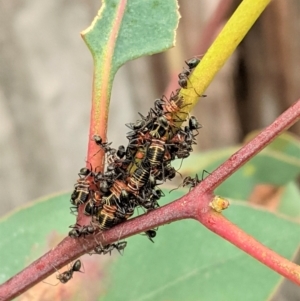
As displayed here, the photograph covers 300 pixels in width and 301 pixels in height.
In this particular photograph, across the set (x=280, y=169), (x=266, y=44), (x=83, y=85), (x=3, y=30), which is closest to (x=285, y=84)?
(x=266, y=44)

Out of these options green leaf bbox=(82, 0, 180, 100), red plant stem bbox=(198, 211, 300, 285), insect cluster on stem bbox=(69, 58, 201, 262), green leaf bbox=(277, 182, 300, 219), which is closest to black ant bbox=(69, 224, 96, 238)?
insect cluster on stem bbox=(69, 58, 201, 262)

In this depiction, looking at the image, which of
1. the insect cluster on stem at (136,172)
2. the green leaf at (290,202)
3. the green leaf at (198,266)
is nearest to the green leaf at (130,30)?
the insect cluster on stem at (136,172)

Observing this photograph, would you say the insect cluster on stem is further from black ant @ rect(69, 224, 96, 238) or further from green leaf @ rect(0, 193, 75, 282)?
green leaf @ rect(0, 193, 75, 282)

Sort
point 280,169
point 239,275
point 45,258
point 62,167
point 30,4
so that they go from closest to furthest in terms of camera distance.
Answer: point 45,258
point 239,275
point 280,169
point 30,4
point 62,167

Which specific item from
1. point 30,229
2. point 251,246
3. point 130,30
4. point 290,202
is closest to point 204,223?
point 251,246

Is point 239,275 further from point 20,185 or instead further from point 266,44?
point 266,44

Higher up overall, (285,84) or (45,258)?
(285,84)

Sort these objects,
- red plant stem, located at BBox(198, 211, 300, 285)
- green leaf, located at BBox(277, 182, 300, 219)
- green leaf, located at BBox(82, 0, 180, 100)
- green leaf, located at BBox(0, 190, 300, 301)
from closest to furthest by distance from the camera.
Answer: red plant stem, located at BBox(198, 211, 300, 285), green leaf, located at BBox(82, 0, 180, 100), green leaf, located at BBox(0, 190, 300, 301), green leaf, located at BBox(277, 182, 300, 219)

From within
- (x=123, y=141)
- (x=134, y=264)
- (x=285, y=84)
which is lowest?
(x=134, y=264)
